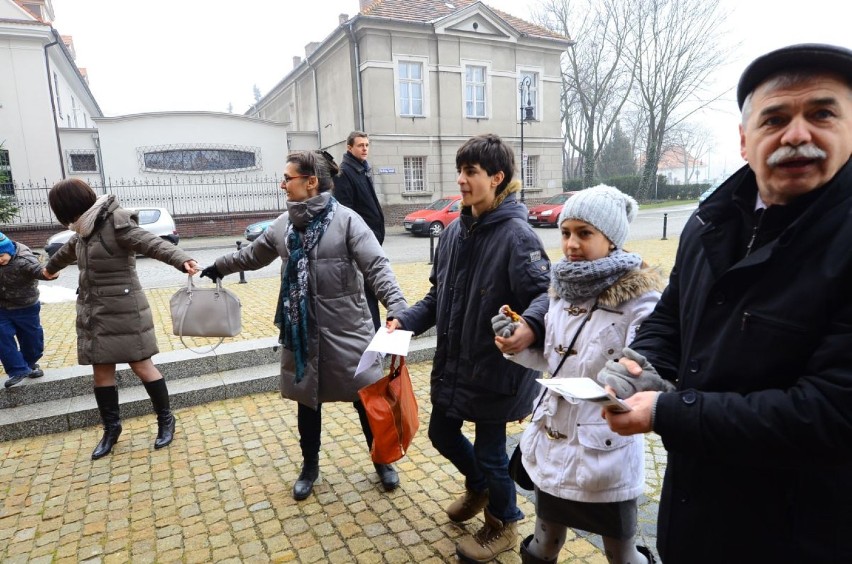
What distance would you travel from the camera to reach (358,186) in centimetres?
545

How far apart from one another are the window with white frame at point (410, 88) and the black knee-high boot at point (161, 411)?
73.4ft

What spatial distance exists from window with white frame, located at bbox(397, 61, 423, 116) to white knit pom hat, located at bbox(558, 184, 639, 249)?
23955 mm

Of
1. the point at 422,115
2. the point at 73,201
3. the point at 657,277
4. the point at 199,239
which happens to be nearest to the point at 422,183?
the point at 422,115

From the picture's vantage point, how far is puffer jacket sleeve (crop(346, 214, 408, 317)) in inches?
125

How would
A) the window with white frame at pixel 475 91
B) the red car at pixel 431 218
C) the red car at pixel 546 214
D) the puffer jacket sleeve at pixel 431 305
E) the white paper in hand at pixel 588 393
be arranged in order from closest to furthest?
the white paper in hand at pixel 588 393 → the puffer jacket sleeve at pixel 431 305 → the red car at pixel 431 218 → the red car at pixel 546 214 → the window with white frame at pixel 475 91

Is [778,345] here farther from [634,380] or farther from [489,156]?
[489,156]

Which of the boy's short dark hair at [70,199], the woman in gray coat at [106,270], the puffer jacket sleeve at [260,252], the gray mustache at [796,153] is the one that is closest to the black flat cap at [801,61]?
the gray mustache at [796,153]

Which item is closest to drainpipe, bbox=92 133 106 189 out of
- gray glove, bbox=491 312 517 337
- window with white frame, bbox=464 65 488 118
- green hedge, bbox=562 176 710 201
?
window with white frame, bbox=464 65 488 118

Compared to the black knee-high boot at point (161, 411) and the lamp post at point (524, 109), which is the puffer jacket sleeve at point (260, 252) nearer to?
the black knee-high boot at point (161, 411)

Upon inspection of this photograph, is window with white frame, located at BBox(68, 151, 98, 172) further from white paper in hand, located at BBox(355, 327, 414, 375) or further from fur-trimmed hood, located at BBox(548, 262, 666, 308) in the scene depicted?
fur-trimmed hood, located at BBox(548, 262, 666, 308)

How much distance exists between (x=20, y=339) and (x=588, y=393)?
17.8 ft

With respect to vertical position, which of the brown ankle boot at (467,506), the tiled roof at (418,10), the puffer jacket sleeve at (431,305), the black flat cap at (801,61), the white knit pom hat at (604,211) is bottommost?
the brown ankle boot at (467,506)

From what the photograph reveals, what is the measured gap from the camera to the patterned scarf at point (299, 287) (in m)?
3.28

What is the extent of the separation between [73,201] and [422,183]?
74.2 ft
